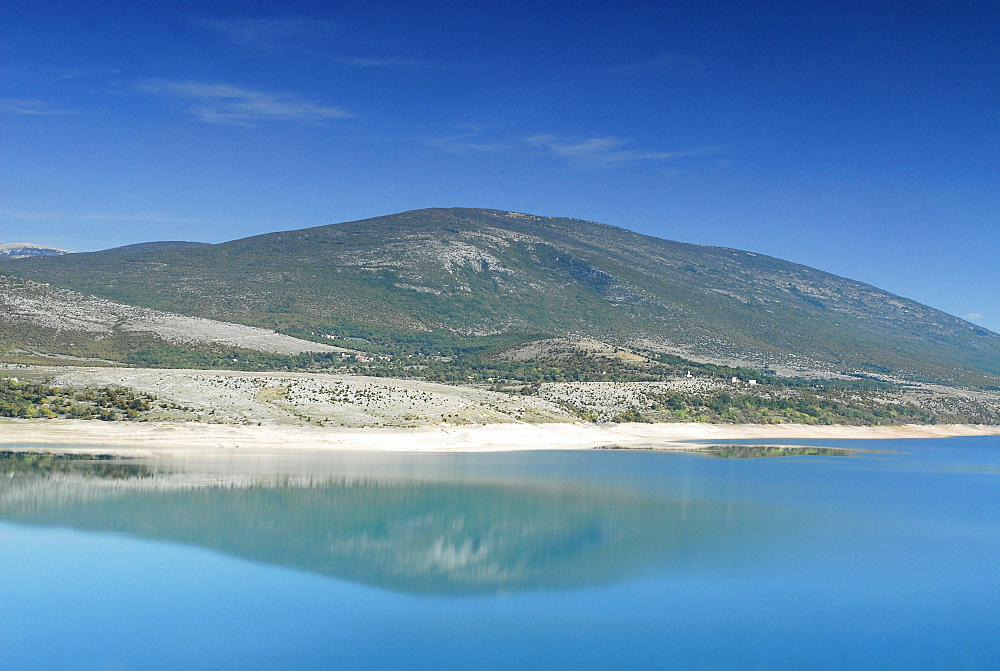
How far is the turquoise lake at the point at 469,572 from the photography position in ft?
63.6

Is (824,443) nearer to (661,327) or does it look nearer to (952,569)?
(952,569)

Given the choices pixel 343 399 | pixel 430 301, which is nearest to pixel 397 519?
pixel 343 399

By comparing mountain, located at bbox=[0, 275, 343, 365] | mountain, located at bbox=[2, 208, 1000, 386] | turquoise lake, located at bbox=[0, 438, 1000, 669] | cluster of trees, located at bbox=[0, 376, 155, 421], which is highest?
mountain, located at bbox=[2, 208, 1000, 386]

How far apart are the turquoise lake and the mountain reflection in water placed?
0.47ft

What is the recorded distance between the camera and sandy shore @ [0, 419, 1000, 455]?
168 ft

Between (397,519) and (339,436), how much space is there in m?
27.8

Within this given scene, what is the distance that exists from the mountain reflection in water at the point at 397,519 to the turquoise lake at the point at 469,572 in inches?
5.6

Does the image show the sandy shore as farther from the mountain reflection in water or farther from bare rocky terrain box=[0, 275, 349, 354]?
bare rocky terrain box=[0, 275, 349, 354]

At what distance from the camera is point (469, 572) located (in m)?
25.3

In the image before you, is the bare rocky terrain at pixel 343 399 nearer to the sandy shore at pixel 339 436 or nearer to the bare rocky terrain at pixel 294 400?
the bare rocky terrain at pixel 294 400

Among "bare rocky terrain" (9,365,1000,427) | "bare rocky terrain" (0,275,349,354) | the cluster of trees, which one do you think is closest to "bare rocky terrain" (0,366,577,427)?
"bare rocky terrain" (9,365,1000,427)

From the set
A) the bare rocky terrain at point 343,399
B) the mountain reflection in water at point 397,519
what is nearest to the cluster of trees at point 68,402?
the bare rocky terrain at point 343,399

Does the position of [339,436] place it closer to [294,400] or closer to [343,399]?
[294,400]

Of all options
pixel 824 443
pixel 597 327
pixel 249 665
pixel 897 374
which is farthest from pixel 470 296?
pixel 249 665
